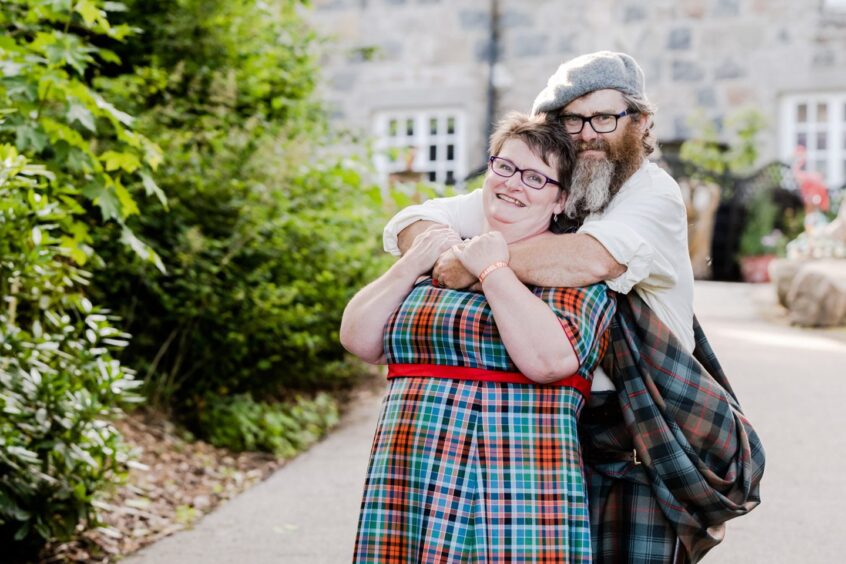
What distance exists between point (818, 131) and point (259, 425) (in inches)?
412

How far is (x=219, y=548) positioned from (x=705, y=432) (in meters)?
2.21

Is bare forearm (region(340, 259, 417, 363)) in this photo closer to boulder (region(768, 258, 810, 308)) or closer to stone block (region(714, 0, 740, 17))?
boulder (region(768, 258, 810, 308))

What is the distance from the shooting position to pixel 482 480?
7.05 ft

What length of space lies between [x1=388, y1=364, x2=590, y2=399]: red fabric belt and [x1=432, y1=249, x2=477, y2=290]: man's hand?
18 cm

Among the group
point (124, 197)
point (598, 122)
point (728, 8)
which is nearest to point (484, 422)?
point (598, 122)

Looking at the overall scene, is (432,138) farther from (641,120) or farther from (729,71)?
(641,120)

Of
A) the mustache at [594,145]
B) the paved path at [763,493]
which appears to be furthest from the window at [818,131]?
the mustache at [594,145]

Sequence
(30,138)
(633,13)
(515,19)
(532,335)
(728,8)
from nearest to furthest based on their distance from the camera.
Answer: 1. (532,335)
2. (30,138)
3. (728,8)
4. (633,13)
5. (515,19)

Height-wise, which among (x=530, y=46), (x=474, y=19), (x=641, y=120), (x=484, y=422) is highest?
(x=474, y=19)

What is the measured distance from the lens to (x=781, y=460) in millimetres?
4969

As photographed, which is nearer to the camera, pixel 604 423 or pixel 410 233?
pixel 604 423

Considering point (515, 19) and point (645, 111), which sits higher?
point (515, 19)

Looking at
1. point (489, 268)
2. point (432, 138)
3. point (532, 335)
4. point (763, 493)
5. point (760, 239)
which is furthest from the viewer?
point (432, 138)

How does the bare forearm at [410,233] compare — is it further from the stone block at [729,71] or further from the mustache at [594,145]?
the stone block at [729,71]
